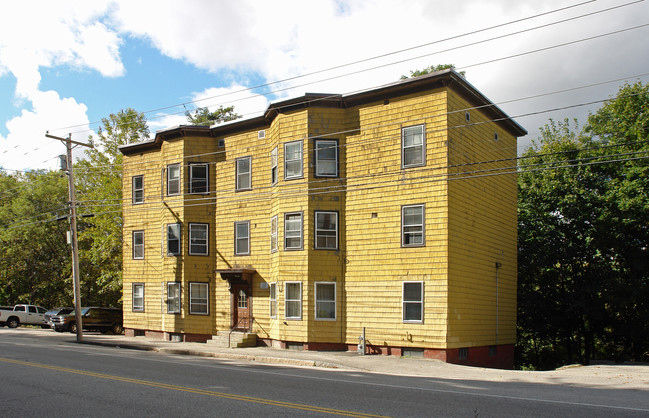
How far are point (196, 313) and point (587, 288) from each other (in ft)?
60.8

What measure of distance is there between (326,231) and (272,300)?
3.91m

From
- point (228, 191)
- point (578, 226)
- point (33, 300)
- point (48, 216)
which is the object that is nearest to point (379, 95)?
point (228, 191)

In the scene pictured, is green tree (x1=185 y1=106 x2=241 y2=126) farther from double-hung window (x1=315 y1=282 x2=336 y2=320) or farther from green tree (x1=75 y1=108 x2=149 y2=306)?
double-hung window (x1=315 y1=282 x2=336 y2=320)

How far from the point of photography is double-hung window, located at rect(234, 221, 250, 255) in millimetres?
25281

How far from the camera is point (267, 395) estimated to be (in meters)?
10.6

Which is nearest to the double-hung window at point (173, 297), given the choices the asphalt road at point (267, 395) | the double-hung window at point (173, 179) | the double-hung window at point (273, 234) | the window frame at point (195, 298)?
the window frame at point (195, 298)

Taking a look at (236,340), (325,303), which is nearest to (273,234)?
(325,303)

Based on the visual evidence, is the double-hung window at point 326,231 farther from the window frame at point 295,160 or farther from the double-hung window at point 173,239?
the double-hung window at point 173,239

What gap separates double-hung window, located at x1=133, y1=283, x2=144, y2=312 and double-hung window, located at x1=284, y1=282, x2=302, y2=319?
10.6 meters

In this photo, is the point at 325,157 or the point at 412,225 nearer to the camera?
the point at 412,225

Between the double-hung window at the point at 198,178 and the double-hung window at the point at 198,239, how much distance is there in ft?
5.62

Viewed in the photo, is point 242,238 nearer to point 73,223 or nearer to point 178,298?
point 178,298

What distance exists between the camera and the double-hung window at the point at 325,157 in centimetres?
2233

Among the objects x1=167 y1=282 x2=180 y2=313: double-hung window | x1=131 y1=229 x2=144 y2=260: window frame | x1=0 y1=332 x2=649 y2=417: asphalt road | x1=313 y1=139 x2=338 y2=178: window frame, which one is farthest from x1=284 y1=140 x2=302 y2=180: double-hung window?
x1=131 y1=229 x2=144 y2=260: window frame
